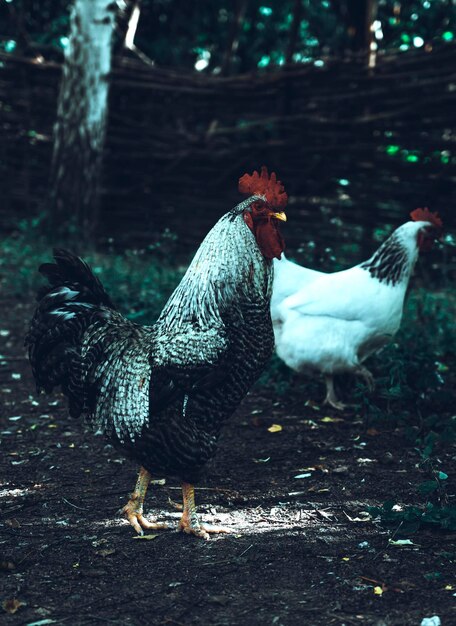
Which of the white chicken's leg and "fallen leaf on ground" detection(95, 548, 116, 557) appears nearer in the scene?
"fallen leaf on ground" detection(95, 548, 116, 557)

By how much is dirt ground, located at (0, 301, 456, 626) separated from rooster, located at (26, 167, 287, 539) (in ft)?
0.92

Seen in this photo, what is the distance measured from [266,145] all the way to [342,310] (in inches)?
180

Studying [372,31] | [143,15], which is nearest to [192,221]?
[372,31]

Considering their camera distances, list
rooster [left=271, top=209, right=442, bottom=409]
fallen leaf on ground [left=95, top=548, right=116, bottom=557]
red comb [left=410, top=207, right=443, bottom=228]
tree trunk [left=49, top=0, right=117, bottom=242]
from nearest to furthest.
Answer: fallen leaf on ground [left=95, top=548, right=116, bottom=557] < rooster [left=271, top=209, right=442, bottom=409] < red comb [left=410, top=207, right=443, bottom=228] < tree trunk [left=49, top=0, right=117, bottom=242]

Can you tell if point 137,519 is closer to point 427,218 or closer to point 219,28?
point 427,218

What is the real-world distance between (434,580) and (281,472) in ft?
4.54

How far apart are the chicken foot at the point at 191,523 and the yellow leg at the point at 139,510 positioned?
0.38 ft

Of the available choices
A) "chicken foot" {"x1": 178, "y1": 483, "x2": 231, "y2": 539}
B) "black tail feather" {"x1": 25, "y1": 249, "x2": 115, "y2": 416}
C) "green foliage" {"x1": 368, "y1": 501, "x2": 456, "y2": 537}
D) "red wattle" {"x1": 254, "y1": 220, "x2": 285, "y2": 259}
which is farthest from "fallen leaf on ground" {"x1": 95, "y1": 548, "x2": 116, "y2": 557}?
"red wattle" {"x1": 254, "y1": 220, "x2": 285, "y2": 259}

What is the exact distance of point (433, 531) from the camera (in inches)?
135

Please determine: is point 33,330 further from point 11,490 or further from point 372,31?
point 372,31

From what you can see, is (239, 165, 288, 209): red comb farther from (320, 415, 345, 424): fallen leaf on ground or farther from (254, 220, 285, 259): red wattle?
(320, 415, 345, 424): fallen leaf on ground

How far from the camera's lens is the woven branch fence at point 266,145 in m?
8.34

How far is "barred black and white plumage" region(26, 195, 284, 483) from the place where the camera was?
335cm

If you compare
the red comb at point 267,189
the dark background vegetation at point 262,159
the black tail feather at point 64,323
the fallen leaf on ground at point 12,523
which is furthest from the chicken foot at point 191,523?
the dark background vegetation at point 262,159
